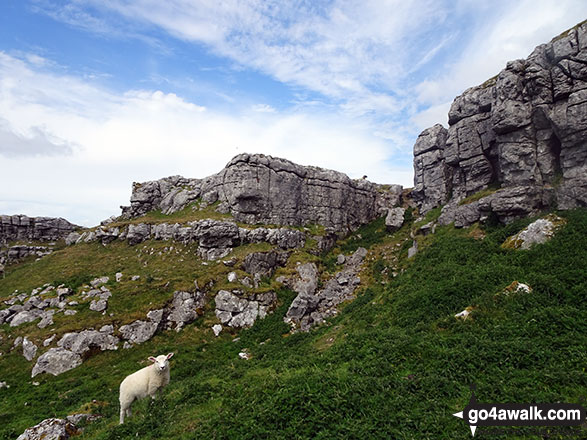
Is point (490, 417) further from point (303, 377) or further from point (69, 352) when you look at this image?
point (69, 352)

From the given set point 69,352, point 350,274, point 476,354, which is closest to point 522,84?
point 350,274

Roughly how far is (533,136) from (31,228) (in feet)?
294

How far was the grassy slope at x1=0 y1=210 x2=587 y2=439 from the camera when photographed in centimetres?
924

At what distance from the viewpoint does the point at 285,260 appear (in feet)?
143

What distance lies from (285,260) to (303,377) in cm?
3226

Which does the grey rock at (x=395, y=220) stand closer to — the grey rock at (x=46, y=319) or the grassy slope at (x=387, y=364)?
the grassy slope at (x=387, y=364)

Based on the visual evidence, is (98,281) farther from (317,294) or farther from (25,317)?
(317,294)

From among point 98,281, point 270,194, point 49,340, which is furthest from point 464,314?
point 98,281

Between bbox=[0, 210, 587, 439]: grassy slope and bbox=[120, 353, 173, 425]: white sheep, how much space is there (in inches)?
27.8

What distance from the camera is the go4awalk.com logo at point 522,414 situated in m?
8.02

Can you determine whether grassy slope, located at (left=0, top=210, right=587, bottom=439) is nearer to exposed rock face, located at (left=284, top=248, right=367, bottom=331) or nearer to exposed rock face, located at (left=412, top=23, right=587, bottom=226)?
exposed rock face, located at (left=284, top=248, right=367, bottom=331)

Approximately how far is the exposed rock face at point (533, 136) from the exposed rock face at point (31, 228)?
259 ft

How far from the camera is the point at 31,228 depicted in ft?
202

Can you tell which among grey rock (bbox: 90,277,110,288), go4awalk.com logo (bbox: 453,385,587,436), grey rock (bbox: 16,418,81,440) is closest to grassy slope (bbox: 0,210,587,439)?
go4awalk.com logo (bbox: 453,385,587,436)
